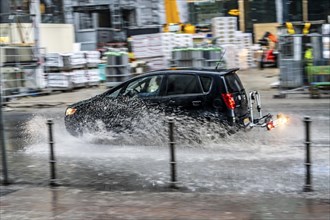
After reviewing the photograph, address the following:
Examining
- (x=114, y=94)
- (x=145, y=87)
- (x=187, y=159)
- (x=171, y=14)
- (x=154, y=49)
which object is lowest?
(x=187, y=159)

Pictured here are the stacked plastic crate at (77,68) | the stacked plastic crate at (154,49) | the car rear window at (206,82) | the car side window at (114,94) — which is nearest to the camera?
the car rear window at (206,82)

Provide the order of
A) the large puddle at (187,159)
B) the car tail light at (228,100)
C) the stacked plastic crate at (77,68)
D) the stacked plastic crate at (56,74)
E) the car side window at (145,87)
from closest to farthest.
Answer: the large puddle at (187,159) → the car tail light at (228,100) → the car side window at (145,87) → the stacked plastic crate at (56,74) → the stacked plastic crate at (77,68)

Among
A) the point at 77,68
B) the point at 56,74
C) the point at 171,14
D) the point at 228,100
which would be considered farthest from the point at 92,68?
the point at 228,100

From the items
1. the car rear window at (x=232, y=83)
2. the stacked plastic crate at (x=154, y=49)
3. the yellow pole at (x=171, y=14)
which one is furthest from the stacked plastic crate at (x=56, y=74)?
the car rear window at (x=232, y=83)

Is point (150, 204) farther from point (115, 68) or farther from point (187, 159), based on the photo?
point (115, 68)

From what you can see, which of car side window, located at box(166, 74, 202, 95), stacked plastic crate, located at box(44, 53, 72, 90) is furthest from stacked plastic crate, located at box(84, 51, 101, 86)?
car side window, located at box(166, 74, 202, 95)

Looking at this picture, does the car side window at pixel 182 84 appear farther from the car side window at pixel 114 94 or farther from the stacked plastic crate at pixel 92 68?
the stacked plastic crate at pixel 92 68

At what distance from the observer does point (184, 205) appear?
237 inches

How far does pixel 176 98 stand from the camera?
10.1 meters

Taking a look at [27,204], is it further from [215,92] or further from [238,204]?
[215,92]

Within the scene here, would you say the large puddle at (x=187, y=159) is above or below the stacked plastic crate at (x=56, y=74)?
below

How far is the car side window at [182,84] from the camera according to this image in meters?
10.1

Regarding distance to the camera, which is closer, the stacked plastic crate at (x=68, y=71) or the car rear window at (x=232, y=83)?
the car rear window at (x=232, y=83)

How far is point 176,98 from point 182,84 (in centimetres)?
31
